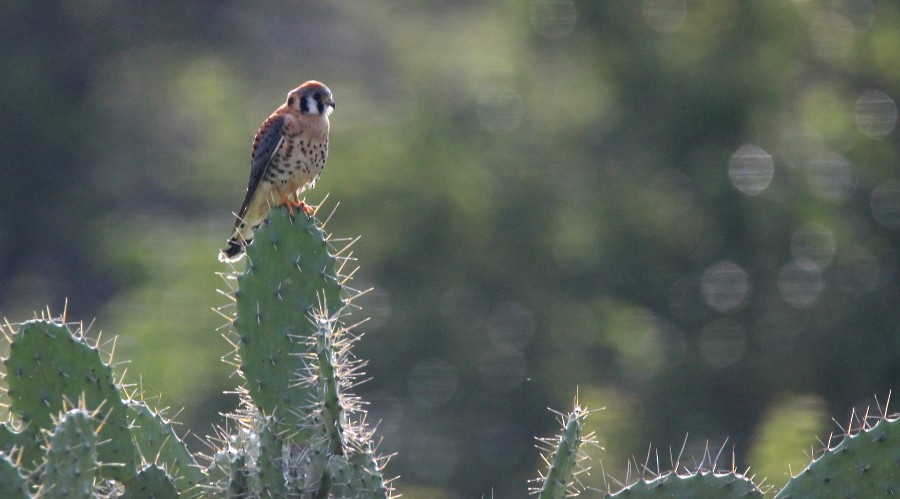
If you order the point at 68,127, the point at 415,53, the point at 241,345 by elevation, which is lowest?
the point at 68,127

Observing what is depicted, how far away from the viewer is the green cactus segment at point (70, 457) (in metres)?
2.43

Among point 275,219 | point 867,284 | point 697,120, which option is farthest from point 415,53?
point 275,219

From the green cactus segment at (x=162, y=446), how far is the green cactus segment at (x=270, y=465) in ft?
1.41

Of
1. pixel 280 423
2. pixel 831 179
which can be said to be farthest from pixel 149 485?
pixel 831 179

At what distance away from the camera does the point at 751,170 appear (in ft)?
31.4

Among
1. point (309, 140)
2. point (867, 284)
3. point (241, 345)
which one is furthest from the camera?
point (867, 284)

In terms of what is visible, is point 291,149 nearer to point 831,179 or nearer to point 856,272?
point 856,272

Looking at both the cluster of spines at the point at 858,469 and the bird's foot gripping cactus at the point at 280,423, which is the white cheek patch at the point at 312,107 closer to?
the bird's foot gripping cactus at the point at 280,423

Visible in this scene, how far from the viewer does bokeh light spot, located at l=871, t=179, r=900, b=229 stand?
30.9 feet

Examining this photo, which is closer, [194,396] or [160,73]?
[194,396]

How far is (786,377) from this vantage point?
9.51 m

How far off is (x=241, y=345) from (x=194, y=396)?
7123 mm

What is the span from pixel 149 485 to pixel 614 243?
745 cm

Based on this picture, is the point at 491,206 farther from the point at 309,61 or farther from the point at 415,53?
the point at 309,61
